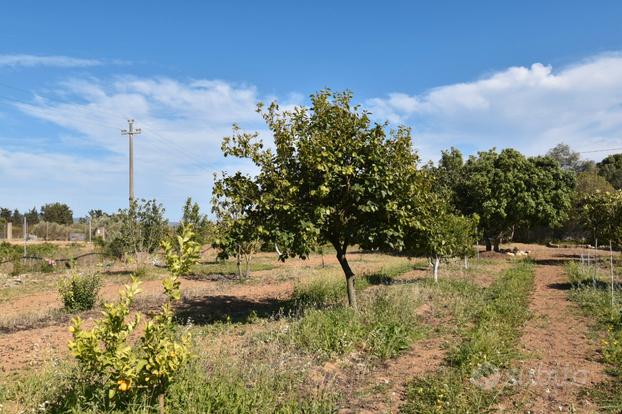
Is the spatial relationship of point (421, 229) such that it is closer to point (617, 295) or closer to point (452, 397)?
point (452, 397)

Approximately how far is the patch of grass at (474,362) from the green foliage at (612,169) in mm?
47632

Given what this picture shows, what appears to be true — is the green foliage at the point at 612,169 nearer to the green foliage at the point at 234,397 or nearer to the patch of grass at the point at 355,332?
the patch of grass at the point at 355,332

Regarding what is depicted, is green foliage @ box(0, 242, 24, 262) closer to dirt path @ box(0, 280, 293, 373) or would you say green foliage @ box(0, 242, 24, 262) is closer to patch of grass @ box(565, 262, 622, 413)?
dirt path @ box(0, 280, 293, 373)

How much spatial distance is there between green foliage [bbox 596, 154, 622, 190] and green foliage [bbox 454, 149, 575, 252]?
23.0 meters

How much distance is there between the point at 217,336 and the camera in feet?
28.7

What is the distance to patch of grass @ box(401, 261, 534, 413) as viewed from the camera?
5496 mm

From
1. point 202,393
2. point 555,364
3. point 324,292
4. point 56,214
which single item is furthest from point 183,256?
point 56,214

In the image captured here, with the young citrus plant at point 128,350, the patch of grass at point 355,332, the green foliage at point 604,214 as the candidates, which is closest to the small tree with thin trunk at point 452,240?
the patch of grass at point 355,332

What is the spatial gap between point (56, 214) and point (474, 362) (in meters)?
81.0

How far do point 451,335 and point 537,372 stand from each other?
7.93 feet

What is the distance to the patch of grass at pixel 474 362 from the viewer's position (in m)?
5.50

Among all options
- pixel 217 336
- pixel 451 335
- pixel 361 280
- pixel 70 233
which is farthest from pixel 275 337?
pixel 70 233

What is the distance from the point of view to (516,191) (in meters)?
31.0

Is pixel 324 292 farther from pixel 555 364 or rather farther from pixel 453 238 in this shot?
pixel 555 364
